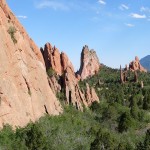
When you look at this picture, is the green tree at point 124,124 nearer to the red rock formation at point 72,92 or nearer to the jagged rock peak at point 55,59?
the red rock formation at point 72,92

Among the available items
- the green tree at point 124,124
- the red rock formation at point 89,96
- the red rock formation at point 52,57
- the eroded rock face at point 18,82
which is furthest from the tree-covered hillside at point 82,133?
the red rock formation at point 52,57

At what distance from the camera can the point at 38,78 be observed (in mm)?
83375

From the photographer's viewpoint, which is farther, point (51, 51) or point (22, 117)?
point (51, 51)

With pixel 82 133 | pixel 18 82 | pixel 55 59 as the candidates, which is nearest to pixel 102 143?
pixel 82 133

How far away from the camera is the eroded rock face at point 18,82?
64438mm

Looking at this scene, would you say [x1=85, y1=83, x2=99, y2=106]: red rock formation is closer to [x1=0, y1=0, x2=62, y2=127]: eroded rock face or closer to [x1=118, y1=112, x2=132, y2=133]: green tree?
[x1=118, y1=112, x2=132, y2=133]: green tree

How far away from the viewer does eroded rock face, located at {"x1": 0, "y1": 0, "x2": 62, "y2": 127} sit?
64.4 meters

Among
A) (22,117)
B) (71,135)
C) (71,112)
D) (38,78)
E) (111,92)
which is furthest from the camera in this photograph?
(111,92)

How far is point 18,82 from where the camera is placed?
234ft

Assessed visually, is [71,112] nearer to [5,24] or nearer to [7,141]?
[5,24]

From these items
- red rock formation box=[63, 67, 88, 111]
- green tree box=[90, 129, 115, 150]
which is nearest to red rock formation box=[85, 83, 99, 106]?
red rock formation box=[63, 67, 88, 111]

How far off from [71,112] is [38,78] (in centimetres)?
2059

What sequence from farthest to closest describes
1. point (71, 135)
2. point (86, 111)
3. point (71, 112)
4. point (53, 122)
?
point (86, 111), point (71, 112), point (53, 122), point (71, 135)

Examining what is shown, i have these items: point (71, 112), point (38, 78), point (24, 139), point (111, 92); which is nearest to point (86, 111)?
point (71, 112)
